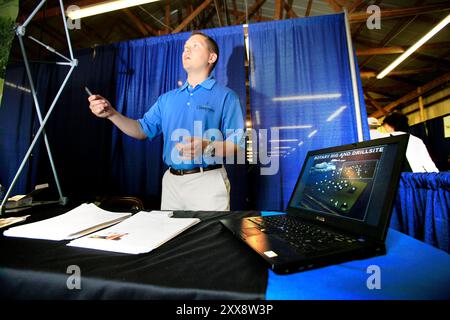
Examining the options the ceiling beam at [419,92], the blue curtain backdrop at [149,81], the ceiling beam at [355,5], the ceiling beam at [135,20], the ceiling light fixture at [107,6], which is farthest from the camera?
the ceiling beam at [419,92]

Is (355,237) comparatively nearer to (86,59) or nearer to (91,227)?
(91,227)

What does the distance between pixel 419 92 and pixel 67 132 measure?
9.04m

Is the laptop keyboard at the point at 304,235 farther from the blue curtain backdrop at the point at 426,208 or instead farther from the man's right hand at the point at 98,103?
A: the blue curtain backdrop at the point at 426,208

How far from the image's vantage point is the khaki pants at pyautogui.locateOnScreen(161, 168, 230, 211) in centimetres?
126

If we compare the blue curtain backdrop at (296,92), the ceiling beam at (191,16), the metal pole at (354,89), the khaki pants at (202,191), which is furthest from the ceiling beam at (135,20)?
the khaki pants at (202,191)

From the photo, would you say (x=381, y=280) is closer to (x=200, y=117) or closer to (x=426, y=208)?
(x=200, y=117)

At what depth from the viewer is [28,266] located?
375 mm

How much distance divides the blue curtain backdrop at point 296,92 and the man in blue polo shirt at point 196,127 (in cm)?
92

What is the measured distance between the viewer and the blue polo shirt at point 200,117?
4.40ft

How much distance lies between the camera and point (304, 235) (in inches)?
17.9

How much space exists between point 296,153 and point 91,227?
1918 millimetres

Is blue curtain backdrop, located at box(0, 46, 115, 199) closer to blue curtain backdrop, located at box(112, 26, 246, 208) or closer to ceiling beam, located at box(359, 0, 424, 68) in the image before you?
blue curtain backdrop, located at box(112, 26, 246, 208)

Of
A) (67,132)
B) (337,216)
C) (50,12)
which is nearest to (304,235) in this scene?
(337,216)
